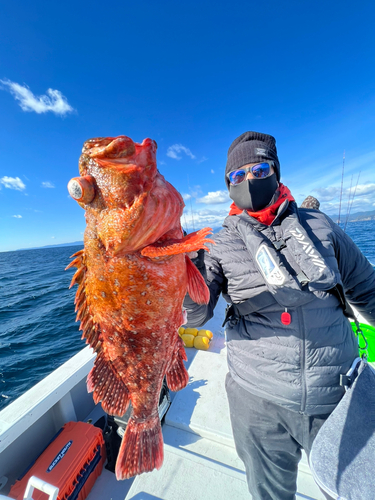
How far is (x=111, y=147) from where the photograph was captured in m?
1.39

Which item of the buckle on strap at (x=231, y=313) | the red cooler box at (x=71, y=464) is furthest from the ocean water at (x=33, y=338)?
the buckle on strap at (x=231, y=313)

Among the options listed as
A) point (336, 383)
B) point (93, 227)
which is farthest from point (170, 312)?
point (336, 383)

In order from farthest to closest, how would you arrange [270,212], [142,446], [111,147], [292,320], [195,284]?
[270,212]
[292,320]
[142,446]
[195,284]
[111,147]

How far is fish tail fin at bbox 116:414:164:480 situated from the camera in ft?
6.20

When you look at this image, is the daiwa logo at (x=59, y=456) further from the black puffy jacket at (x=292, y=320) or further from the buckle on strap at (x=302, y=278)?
the buckle on strap at (x=302, y=278)

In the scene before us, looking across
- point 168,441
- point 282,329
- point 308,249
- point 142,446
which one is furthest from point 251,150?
point 168,441

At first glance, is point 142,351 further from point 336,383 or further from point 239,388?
point 336,383

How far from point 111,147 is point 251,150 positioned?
2.02 m

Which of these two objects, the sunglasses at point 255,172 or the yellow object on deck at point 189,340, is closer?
the sunglasses at point 255,172

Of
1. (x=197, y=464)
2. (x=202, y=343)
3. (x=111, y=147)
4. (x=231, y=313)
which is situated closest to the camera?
(x=111, y=147)

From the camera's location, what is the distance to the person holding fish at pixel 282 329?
2.00 m

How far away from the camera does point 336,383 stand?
2014 millimetres

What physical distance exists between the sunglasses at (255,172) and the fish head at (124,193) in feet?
5.11

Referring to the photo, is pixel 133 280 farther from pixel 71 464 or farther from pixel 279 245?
pixel 71 464
